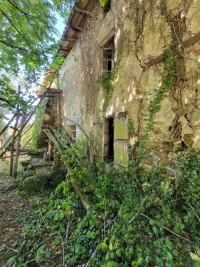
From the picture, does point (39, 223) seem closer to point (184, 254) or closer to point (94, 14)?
point (184, 254)

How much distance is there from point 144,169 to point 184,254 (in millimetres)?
1502

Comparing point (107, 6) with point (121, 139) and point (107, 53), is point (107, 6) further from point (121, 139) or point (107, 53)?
point (121, 139)

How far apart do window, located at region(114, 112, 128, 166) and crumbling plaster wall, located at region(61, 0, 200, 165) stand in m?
0.20

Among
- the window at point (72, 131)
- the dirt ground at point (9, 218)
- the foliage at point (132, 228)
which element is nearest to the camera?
the foliage at point (132, 228)

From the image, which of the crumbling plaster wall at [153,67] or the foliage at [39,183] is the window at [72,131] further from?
the foliage at [39,183]

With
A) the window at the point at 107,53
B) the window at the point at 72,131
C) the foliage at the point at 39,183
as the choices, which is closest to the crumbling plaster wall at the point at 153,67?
the window at the point at 107,53

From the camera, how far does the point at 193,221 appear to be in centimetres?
196

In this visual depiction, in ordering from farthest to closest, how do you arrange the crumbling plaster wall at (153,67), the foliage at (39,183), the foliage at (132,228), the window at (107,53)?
the window at (107,53) → the foliage at (39,183) → the crumbling plaster wall at (153,67) → the foliage at (132,228)

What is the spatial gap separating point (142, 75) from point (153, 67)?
0.95ft

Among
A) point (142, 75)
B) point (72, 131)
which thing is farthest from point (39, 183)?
point (142, 75)

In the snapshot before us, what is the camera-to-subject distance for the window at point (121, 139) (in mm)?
3406

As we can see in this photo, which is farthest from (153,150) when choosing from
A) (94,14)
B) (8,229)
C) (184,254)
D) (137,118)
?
(94,14)

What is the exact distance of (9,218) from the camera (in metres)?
3.46

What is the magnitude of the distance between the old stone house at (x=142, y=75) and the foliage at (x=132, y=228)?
0.46 m
